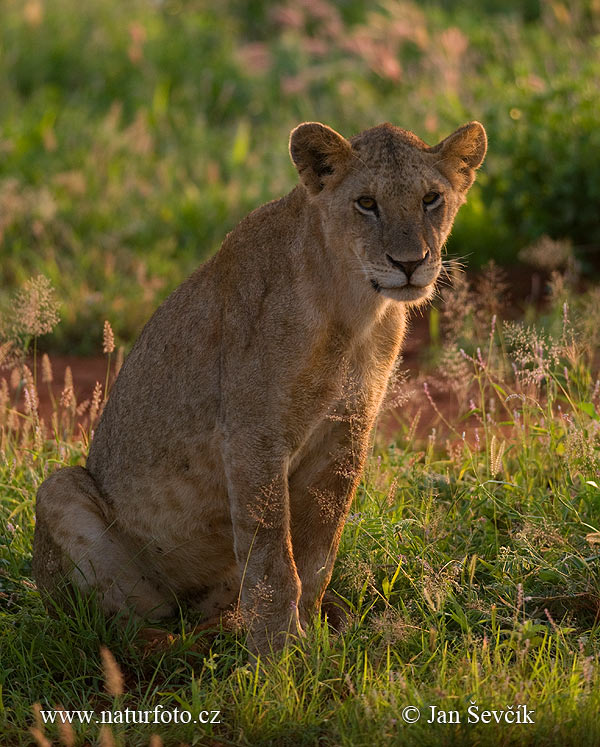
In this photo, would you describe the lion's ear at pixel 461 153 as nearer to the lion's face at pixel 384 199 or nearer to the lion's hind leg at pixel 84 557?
the lion's face at pixel 384 199

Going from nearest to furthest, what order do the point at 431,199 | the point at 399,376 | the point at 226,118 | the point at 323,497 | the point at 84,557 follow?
the point at 431,199, the point at 323,497, the point at 84,557, the point at 399,376, the point at 226,118

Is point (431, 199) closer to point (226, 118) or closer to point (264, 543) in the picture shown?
point (264, 543)

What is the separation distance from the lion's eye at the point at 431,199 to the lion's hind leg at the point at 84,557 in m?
1.77

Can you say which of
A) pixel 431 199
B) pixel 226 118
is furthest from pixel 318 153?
pixel 226 118

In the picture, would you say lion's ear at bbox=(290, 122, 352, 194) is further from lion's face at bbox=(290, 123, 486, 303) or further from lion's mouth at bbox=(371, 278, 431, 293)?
lion's mouth at bbox=(371, 278, 431, 293)

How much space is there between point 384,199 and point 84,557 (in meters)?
1.78

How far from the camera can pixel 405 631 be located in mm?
3982

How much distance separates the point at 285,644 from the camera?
12.7 feet

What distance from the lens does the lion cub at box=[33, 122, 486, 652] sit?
13.2 ft

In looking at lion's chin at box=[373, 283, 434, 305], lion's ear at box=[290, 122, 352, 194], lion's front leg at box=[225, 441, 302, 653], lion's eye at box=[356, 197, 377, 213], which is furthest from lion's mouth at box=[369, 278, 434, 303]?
lion's front leg at box=[225, 441, 302, 653]

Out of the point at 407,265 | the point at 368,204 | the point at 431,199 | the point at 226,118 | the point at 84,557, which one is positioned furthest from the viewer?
the point at 226,118

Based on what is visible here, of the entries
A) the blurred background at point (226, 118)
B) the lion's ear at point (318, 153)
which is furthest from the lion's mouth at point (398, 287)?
the blurred background at point (226, 118)

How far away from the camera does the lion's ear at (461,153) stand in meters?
4.26

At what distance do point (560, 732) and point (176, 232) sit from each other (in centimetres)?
693
